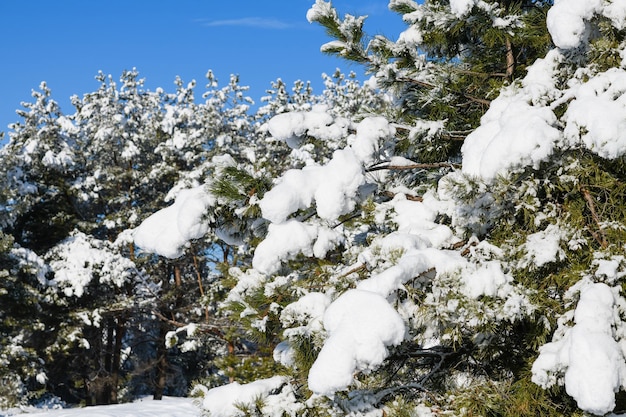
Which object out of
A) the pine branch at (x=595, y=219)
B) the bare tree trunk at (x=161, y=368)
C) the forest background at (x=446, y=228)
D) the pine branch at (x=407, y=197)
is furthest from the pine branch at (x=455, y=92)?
the bare tree trunk at (x=161, y=368)

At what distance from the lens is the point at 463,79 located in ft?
17.3

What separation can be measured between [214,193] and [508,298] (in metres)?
1.84

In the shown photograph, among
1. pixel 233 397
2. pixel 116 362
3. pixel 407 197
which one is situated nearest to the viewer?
pixel 233 397

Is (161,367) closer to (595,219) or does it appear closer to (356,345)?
(595,219)

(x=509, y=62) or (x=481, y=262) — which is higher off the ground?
(x=509, y=62)

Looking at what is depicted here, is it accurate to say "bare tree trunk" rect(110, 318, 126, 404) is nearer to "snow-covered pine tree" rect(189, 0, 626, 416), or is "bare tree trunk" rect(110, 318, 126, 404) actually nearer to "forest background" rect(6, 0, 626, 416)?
"forest background" rect(6, 0, 626, 416)

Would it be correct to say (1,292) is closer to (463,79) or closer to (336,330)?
(463,79)

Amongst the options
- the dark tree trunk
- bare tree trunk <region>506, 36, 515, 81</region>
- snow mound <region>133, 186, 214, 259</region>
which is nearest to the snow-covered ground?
the dark tree trunk

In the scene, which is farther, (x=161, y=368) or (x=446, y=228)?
(x=161, y=368)

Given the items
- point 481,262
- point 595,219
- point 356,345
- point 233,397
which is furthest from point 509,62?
point 233,397

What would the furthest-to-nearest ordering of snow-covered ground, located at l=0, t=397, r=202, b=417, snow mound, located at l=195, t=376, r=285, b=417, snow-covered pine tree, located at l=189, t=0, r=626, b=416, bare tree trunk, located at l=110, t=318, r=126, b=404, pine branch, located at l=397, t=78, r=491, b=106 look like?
1. bare tree trunk, located at l=110, t=318, r=126, b=404
2. snow-covered ground, located at l=0, t=397, r=202, b=417
3. pine branch, located at l=397, t=78, r=491, b=106
4. snow mound, located at l=195, t=376, r=285, b=417
5. snow-covered pine tree, located at l=189, t=0, r=626, b=416

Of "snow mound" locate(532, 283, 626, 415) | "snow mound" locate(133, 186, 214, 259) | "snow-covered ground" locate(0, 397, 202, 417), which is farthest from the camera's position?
"snow-covered ground" locate(0, 397, 202, 417)

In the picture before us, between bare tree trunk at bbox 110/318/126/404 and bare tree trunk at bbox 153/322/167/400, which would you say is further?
bare tree trunk at bbox 153/322/167/400

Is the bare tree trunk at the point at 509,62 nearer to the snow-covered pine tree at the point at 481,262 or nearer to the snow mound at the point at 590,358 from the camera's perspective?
the snow-covered pine tree at the point at 481,262
